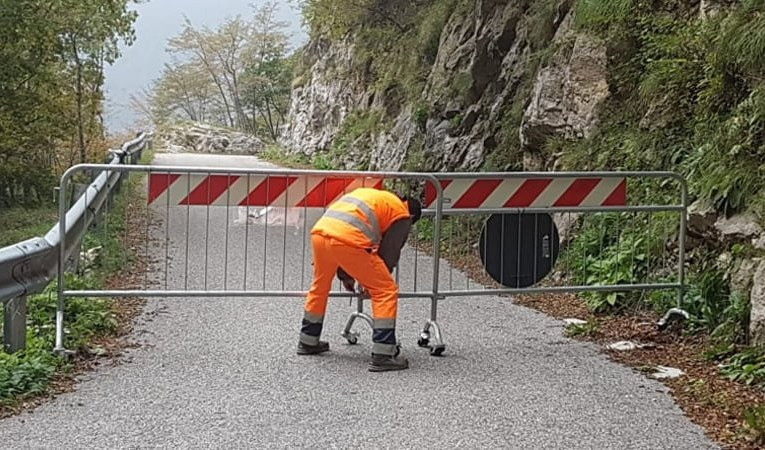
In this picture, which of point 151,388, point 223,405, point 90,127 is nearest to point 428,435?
point 223,405

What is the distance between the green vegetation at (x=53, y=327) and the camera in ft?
18.6

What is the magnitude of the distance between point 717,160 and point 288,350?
4380 mm

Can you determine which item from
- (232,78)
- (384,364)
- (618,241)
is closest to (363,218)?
(384,364)

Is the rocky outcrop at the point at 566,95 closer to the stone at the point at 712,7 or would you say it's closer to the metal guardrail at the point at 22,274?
the stone at the point at 712,7

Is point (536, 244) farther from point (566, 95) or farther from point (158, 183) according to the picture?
point (566, 95)

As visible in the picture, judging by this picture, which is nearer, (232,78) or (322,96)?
(322,96)

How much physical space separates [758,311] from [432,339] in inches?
97.0

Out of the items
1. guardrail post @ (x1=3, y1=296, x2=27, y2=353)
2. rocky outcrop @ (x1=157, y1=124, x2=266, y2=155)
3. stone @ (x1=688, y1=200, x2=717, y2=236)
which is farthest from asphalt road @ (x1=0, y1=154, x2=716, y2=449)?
rocky outcrop @ (x1=157, y1=124, x2=266, y2=155)

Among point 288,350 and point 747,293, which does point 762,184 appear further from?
point 288,350

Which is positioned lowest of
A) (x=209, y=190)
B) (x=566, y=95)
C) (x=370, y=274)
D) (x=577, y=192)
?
(x=370, y=274)

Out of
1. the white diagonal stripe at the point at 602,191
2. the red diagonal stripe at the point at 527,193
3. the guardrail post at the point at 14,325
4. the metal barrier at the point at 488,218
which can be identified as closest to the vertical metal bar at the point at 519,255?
the metal barrier at the point at 488,218

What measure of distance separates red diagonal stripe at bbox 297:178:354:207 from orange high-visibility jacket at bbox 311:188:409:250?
0.86 meters

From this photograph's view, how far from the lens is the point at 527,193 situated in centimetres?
Answer: 785

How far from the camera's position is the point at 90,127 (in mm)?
23047
